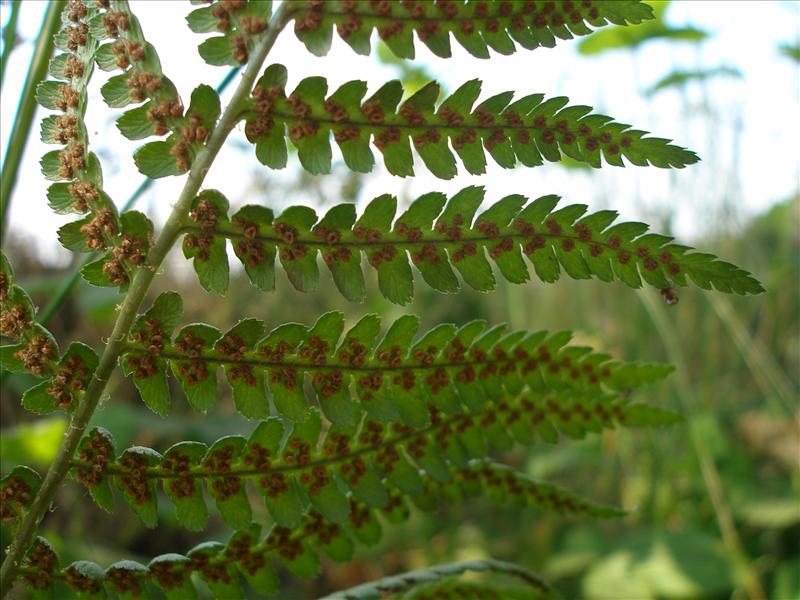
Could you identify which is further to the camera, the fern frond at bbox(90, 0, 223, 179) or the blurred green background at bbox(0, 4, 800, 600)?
the blurred green background at bbox(0, 4, 800, 600)

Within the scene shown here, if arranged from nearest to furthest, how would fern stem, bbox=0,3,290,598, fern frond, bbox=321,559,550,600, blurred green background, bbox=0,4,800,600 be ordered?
fern stem, bbox=0,3,290,598, fern frond, bbox=321,559,550,600, blurred green background, bbox=0,4,800,600

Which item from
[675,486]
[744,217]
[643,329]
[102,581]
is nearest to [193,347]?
[102,581]

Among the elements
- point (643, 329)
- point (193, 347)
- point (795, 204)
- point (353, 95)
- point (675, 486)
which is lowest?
point (675, 486)

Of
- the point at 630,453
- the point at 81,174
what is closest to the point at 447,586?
the point at 81,174

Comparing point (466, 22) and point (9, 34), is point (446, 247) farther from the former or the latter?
point (9, 34)

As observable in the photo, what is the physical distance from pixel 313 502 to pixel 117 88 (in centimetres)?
47

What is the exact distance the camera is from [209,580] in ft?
2.59

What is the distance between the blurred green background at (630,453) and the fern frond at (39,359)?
86 cm

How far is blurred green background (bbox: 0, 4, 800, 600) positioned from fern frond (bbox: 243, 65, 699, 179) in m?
1.08

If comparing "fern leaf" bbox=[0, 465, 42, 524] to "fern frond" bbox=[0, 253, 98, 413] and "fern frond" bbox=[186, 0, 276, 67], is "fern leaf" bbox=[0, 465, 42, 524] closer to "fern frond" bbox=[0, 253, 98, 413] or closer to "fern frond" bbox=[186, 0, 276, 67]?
"fern frond" bbox=[0, 253, 98, 413]

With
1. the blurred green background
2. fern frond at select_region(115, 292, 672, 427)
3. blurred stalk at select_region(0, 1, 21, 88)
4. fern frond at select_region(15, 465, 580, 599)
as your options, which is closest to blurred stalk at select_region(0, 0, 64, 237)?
blurred stalk at select_region(0, 1, 21, 88)

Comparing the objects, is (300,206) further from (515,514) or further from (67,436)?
(515,514)

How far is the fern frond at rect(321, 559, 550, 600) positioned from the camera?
2.80 feet

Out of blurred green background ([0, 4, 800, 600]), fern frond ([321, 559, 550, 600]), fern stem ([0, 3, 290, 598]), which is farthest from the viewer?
blurred green background ([0, 4, 800, 600])
